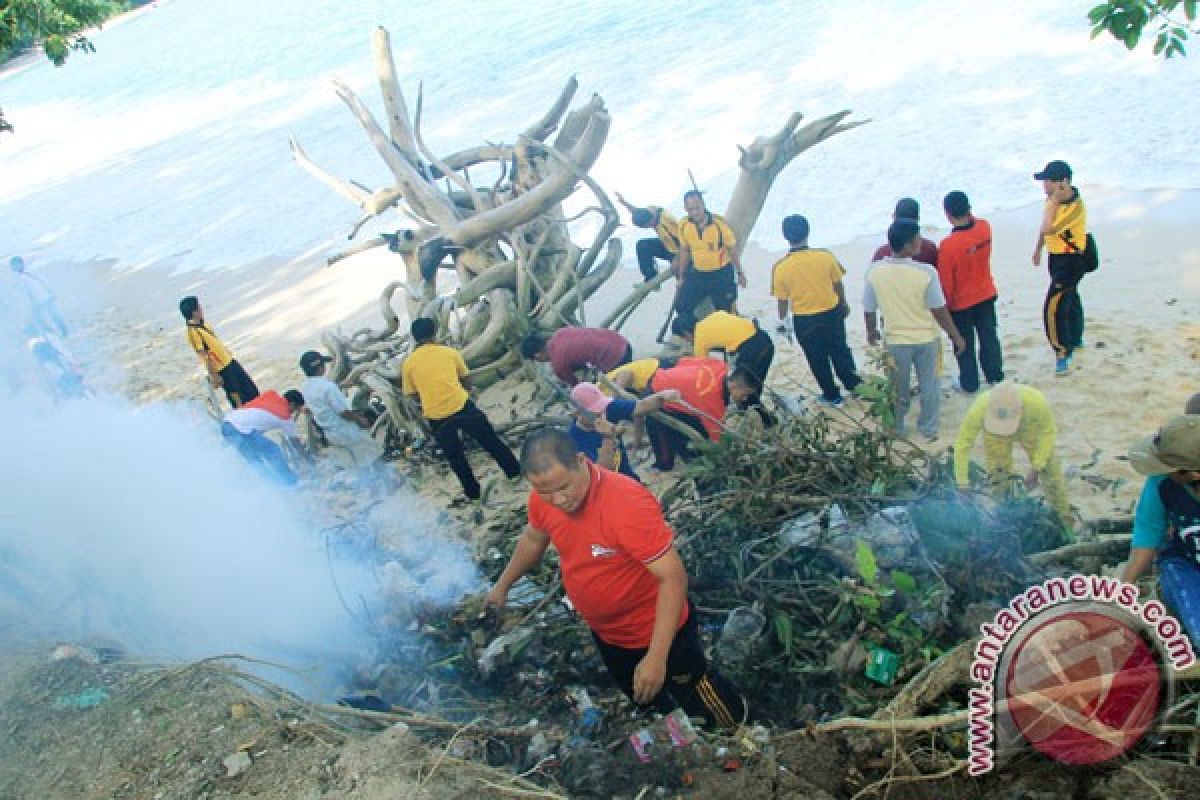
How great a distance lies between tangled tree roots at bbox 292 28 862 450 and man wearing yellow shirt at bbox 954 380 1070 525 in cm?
412

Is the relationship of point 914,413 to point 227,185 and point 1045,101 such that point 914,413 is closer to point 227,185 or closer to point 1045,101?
point 1045,101

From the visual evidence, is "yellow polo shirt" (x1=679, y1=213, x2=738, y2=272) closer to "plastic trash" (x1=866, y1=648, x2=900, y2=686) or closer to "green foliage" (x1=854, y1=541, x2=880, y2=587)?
"green foliage" (x1=854, y1=541, x2=880, y2=587)

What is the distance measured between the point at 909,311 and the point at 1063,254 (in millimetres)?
1369

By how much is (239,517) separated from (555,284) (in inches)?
146

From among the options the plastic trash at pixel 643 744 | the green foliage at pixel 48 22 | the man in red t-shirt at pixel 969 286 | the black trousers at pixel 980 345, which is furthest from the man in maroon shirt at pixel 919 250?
the green foliage at pixel 48 22

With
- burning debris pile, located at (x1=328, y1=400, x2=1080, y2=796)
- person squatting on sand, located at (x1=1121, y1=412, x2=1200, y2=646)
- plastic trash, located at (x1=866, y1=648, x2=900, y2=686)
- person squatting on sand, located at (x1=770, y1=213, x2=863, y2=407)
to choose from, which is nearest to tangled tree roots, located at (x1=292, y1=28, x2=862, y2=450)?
person squatting on sand, located at (x1=770, y1=213, x2=863, y2=407)

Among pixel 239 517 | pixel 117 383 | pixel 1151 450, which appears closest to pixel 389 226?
pixel 117 383

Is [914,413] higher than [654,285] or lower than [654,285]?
lower

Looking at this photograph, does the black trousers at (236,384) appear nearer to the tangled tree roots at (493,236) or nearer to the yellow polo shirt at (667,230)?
the tangled tree roots at (493,236)

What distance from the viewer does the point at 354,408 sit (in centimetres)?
796

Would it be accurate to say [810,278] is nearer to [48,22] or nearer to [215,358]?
[215,358]

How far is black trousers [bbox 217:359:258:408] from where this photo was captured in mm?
7996

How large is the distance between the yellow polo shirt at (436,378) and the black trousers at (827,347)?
2.51 meters

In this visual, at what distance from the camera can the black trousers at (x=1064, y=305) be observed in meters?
6.17
